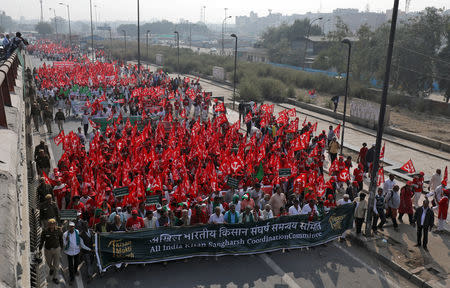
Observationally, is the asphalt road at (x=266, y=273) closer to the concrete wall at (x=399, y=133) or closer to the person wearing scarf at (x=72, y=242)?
the person wearing scarf at (x=72, y=242)

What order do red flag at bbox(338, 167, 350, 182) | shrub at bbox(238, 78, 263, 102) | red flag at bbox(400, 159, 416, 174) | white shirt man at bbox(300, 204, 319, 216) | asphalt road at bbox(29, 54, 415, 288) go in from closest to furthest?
asphalt road at bbox(29, 54, 415, 288), white shirt man at bbox(300, 204, 319, 216), red flag at bbox(338, 167, 350, 182), red flag at bbox(400, 159, 416, 174), shrub at bbox(238, 78, 263, 102)

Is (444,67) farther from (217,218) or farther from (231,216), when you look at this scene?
(217,218)

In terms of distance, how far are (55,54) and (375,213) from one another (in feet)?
212

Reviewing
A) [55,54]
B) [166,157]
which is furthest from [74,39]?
[166,157]

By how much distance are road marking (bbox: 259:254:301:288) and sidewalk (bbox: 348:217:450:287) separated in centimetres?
238

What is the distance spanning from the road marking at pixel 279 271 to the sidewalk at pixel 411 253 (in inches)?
93.6

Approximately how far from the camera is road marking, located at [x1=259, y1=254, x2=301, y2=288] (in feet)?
27.6

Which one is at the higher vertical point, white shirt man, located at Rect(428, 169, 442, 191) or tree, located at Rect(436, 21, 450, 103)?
tree, located at Rect(436, 21, 450, 103)

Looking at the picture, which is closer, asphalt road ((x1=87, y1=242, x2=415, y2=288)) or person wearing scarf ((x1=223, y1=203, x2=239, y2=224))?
asphalt road ((x1=87, y1=242, x2=415, y2=288))

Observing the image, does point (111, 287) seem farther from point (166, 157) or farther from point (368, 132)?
point (368, 132)

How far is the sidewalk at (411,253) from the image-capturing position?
8.83 m

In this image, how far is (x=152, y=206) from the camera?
9711mm

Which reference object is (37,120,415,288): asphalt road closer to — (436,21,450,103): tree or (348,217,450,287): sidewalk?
(348,217,450,287): sidewalk

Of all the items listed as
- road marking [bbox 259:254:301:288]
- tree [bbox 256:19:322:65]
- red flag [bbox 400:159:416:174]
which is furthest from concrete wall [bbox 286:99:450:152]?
tree [bbox 256:19:322:65]
